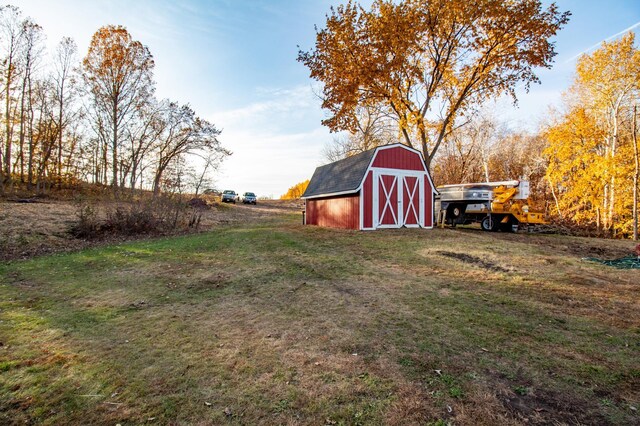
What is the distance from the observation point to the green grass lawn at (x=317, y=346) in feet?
8.13

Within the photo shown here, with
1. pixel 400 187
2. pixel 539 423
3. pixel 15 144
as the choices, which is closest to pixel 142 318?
pixel 539 423

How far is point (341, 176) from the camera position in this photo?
1625 centimetres

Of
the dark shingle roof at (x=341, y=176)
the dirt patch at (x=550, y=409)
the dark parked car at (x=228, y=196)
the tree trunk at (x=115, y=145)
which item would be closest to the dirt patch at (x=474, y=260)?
the dirt patch at (x=550, y=409)

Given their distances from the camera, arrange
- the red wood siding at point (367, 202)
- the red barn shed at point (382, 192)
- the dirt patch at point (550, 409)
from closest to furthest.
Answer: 1. the dirt patch at point (550, 409)
2. the red wood siding at point (367, 202)
3. the red barn shed at point (382, 192)

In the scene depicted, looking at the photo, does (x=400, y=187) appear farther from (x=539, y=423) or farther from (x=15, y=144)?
(x=15, y=144)

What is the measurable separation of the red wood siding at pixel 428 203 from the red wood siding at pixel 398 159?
3.12 ft

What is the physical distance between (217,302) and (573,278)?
7530mm

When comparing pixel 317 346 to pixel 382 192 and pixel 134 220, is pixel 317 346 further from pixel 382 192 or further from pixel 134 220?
pixel 134 220

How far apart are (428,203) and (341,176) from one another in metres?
4.77

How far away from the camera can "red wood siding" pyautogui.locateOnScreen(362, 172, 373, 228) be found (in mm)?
13938

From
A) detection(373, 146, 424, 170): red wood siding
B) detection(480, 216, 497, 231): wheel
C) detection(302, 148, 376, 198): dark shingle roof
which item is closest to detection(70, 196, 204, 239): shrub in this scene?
detection(302, 148, 376, 198): dark shingle roof

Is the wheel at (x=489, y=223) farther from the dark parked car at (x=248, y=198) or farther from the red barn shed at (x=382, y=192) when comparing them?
the dark parked car at (x=248, y=198)

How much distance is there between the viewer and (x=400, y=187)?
1491 cm

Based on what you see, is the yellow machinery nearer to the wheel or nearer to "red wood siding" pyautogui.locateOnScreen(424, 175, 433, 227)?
the wheel
